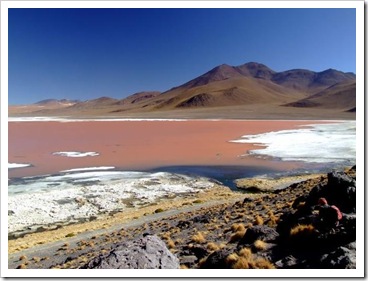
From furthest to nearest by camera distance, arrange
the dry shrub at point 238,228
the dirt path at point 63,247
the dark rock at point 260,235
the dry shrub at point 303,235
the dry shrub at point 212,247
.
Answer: the dirt path at point 63,247 < the dry shrub at point 238,228 < the dry shrub at point 212,247 < the dark rock at point 260,235 < the dry shrub at point 303,235

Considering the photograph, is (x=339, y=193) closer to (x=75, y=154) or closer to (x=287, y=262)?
(x=287, y=262)

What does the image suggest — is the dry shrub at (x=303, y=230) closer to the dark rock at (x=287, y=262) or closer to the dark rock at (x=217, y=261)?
the dark rock at (x=287, y=262)

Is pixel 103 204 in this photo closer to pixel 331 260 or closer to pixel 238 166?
pixel 238 166

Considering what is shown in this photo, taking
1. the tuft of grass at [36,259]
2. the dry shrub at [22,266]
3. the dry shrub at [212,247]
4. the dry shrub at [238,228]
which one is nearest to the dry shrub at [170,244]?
the dry shrub at [212,247]

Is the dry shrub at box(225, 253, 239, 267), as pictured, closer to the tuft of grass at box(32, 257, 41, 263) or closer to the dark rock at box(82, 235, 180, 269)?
the dark rock at box(82, 235, 180, 269)

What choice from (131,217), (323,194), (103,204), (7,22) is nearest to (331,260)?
(323,194)

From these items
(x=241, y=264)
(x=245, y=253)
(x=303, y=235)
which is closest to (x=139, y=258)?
(x=241, y=264)
